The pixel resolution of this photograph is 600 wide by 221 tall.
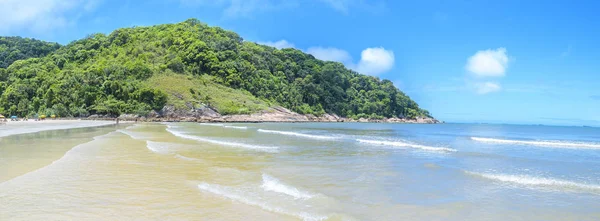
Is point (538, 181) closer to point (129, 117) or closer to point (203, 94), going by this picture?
point (129, 117)

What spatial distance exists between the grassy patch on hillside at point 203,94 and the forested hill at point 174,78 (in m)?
0.22

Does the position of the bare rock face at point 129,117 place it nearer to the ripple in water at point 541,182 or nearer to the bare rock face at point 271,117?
the bare rock face at point 271,117

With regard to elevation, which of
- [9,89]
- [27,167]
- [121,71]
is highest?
[121,71]

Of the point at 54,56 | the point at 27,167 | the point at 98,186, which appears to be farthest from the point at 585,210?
the point at 54,56

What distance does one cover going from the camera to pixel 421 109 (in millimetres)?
157875

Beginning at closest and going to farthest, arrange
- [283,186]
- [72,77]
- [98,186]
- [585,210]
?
[585,210], [98,186], [283,186], [72,77]

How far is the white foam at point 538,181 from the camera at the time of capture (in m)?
10.7

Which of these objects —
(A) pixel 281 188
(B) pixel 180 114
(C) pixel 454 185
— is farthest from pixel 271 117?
(A) pixel 281 188

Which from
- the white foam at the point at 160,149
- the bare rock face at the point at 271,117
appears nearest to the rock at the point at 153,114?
the bare rock face at the point at 271,117

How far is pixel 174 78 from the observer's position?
89.4 metres

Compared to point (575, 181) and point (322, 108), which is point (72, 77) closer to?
point (322, 108)

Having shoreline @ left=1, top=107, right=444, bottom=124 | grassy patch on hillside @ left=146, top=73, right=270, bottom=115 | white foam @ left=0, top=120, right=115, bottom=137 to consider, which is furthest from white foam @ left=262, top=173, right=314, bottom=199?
grassy patch on hillside @ left=146, top=73, right=270, bottom=115

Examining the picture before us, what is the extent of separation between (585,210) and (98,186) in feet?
36.4

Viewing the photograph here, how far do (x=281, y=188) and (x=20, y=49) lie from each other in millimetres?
145937
